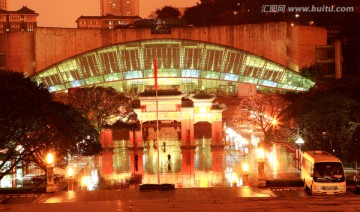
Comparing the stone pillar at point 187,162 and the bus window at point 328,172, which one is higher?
the bus window at point 328,172

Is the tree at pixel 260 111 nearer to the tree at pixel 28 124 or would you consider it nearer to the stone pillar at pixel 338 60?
the stone pillar at pixel 338 60

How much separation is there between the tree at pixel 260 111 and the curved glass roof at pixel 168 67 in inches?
824

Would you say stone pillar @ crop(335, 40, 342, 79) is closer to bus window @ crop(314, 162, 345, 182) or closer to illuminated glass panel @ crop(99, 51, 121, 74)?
illuminated glass panel @ crop(99, 51, 121, 74)

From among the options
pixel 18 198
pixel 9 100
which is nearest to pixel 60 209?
pixel 18 198

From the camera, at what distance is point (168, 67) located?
87562 millimetres

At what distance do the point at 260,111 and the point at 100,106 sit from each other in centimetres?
1453

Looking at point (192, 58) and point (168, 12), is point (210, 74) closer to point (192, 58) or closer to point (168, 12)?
point (192, 58)

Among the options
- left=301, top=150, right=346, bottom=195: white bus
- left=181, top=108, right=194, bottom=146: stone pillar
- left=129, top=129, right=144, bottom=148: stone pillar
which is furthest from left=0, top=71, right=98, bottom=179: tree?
left=181, top=108, right=194, bottom=146: stone pillar

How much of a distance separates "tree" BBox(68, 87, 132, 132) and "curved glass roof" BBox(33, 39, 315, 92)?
83.4ft

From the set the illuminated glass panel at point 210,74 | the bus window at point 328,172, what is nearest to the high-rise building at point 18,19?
the illuminated glass panel at point 210,74

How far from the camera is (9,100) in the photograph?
111 ft

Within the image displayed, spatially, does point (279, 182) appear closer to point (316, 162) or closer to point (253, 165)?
point (316, 162)

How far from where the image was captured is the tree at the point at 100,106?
58406 mm

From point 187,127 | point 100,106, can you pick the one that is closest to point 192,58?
point 187,127
